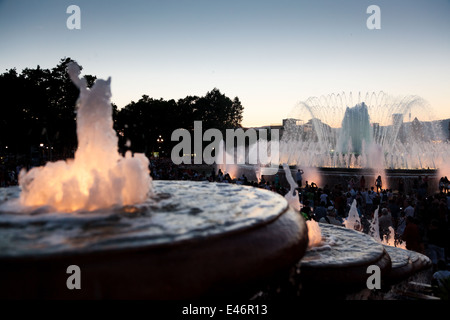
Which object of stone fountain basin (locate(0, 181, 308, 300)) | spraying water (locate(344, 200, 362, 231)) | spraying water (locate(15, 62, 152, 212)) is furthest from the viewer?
spraying water (locate(344, 200, 362, 231))

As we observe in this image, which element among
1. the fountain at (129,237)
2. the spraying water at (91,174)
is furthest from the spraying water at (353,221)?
the spraying water at (91,174)

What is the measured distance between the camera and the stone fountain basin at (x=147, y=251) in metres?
1.58

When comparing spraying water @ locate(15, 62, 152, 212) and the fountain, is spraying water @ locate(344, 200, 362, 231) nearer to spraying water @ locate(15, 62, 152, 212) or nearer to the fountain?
the fountain

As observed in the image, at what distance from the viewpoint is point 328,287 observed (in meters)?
3.02

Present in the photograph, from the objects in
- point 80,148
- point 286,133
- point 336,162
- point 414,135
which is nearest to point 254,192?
point 80,148

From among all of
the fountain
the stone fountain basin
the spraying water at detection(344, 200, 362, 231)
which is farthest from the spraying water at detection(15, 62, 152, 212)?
the spraying water at detection(344, 200, 362, 231)

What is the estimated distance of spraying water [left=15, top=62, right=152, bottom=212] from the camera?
2.81 m

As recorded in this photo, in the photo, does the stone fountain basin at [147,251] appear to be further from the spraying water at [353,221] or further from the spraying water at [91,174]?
the spraying water at [353,221]

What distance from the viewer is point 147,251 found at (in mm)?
1706

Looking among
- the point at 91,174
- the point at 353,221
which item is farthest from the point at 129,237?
the point at 353,221

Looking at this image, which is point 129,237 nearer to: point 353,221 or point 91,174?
point 91,174

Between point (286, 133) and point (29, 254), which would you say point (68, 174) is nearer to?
point (29, 254)
